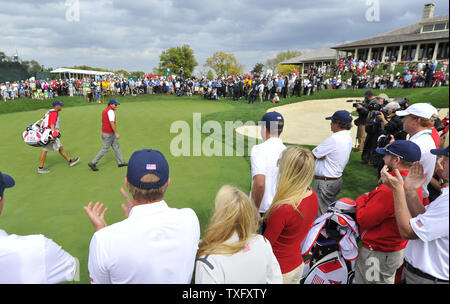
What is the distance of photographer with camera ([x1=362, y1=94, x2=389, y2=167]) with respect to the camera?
6.56m

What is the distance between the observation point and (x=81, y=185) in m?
6.34

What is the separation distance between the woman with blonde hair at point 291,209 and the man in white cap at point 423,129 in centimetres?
202

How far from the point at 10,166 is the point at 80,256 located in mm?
5703

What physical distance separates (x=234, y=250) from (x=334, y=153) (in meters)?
2.84

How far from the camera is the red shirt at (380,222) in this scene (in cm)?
248

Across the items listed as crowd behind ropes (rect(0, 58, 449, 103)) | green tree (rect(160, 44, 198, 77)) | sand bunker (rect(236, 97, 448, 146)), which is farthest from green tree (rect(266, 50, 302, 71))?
sand bunker (rect(236, 97, 448, 146))

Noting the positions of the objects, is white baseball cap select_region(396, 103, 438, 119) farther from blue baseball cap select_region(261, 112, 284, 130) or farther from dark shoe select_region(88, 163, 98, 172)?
dark shoe select_region(88, 163, 98, 172)

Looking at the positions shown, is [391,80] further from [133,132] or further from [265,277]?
[265,277]

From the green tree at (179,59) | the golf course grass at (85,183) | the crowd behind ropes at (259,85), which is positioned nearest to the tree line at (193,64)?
the green tree at (179,59)

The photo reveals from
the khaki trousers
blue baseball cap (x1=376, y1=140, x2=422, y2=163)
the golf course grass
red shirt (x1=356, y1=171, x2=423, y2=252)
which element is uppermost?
blue baseball cap (x1=376, y1=140, x2=422, y2=163)

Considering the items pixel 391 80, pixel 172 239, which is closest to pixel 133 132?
pixel 172 239

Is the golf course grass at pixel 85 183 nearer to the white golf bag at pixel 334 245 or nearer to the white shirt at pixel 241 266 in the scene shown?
the white golf bag at pixel 334 245

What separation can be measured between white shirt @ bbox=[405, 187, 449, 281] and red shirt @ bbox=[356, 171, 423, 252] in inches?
18.0

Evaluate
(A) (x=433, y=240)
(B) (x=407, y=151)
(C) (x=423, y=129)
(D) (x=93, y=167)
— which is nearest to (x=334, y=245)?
(A) (x=433, y=240)
